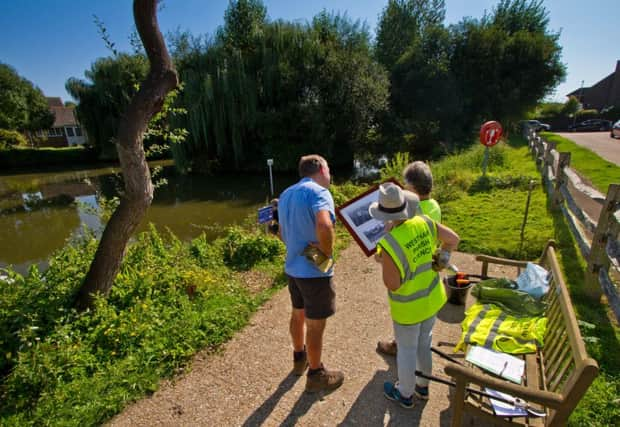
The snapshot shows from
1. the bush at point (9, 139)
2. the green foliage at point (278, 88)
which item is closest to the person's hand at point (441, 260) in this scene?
the green foliage at point (278, 88)

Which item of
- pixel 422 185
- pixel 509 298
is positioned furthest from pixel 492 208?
pixel 422 185

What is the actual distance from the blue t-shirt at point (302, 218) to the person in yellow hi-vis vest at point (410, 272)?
0.44 meters

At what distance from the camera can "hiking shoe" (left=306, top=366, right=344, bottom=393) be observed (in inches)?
116

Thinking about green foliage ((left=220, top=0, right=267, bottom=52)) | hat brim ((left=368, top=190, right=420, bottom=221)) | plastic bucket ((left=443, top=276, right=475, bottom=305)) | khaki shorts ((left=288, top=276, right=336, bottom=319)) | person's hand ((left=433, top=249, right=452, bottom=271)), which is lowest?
plastic bucket ((left=443, top=276, right=475, bottom=305))

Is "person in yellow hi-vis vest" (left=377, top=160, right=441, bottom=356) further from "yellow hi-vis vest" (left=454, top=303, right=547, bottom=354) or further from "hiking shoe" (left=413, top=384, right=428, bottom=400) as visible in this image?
"hiking shoe" (left=413, top=384, right=428, bottom=400)

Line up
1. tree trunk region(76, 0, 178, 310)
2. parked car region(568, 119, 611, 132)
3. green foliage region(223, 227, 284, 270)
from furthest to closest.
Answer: parked car region(568, 119, 611, 132) → green foliage region(223, 227, 284, 270) → tree trunk region(76, 0, 178, 310)

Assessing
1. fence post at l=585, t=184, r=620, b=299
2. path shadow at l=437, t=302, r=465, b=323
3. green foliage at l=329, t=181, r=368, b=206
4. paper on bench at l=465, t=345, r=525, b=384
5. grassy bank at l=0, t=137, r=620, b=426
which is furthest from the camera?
green foliage at l=329, t=181, r=368, b=206

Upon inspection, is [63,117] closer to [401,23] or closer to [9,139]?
[9,139]

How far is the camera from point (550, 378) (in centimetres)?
237

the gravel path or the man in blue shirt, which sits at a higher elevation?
the man in blue shirt

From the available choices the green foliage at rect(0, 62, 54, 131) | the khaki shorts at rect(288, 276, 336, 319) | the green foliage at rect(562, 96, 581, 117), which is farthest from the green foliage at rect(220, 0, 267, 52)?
the green foliage at rect(562, 96, 581, 117)

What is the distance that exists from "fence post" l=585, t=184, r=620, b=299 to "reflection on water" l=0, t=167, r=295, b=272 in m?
7.53

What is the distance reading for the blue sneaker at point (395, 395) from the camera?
2.67 m

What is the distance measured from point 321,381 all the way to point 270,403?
0.51m
